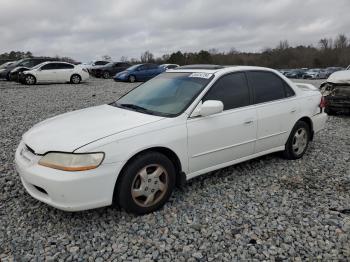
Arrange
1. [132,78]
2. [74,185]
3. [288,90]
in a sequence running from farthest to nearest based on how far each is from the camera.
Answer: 1. [132,78]
2. [288,90]
3. [74,185]

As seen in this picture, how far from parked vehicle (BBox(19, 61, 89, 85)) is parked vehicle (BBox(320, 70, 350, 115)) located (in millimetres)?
14871

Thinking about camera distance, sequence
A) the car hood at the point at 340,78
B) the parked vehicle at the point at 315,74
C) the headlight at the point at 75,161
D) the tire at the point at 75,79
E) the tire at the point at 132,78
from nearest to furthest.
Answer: the headlight at the point at 75,161, the car hood at the point at 340,78, the tire at the point at 75,79, the tire at the point at 132,78, the parked vehicle at the point at 315,74

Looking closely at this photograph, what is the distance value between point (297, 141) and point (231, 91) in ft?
5.30

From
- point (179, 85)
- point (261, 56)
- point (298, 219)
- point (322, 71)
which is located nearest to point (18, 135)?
point (179, 85)

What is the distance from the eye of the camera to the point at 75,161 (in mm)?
3051

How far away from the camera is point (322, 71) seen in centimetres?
3812

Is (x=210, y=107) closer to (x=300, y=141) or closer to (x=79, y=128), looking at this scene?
A: (x=79, y=128)

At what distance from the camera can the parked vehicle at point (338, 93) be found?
8.71 metres

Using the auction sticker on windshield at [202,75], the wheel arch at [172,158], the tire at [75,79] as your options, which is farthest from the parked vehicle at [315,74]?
the wheel arch at [172,158]

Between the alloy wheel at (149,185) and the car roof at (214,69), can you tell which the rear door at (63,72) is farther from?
the alloy wheel at (149,185)

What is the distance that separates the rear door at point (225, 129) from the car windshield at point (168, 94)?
7.4 inches

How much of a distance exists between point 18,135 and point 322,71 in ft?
124

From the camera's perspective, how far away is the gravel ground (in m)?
2.91

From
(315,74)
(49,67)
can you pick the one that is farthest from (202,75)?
(315,74)
